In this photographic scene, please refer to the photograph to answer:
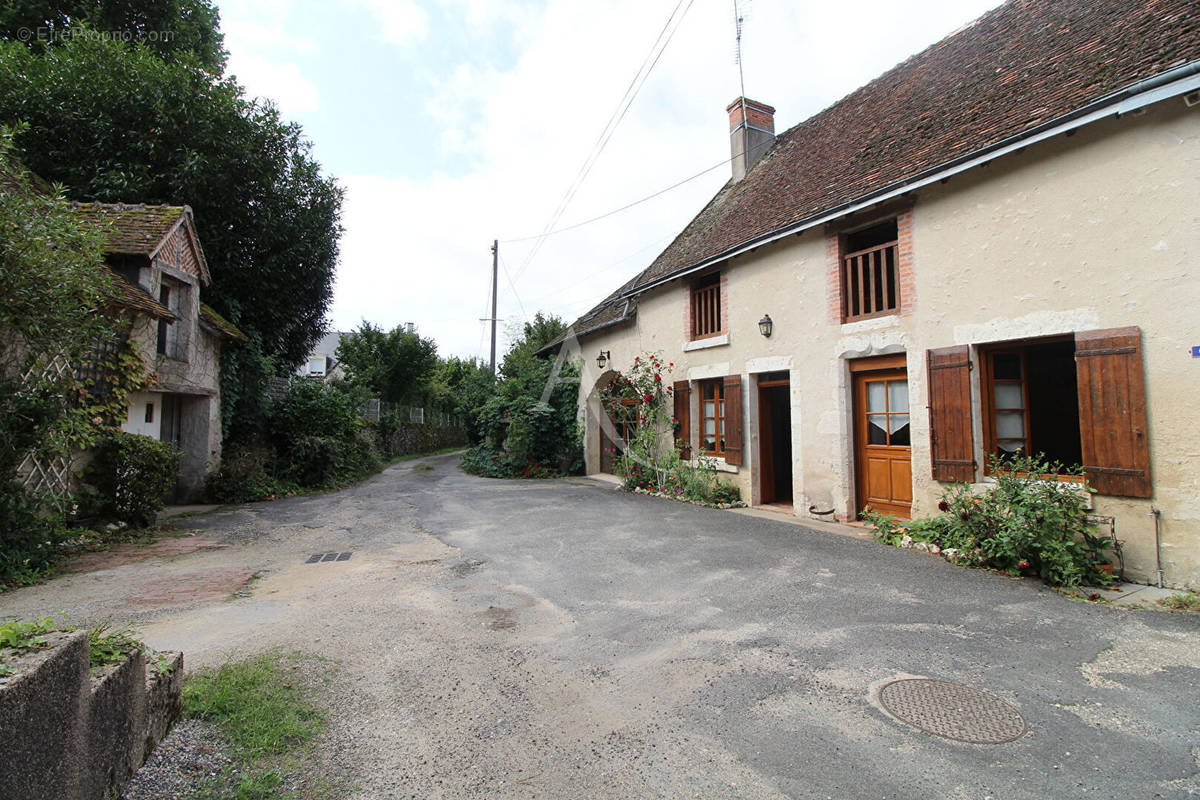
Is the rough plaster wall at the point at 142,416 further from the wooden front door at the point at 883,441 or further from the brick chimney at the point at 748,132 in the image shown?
the brick chimney at the point at 748,132

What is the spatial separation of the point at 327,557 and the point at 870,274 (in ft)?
25.9

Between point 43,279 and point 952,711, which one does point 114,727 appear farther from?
point 43,279

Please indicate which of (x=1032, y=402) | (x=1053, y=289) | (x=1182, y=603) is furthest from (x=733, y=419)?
(x=1182, y=603)

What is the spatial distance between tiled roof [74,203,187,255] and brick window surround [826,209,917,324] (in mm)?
→ 10697

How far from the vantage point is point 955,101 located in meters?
7.55

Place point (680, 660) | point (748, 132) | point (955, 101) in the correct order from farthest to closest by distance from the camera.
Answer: point (748, 132), point (955, 101), point (680, 660)

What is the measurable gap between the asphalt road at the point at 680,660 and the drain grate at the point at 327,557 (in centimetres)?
12

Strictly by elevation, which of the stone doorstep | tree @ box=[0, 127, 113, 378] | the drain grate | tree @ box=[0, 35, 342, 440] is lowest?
the drain grate

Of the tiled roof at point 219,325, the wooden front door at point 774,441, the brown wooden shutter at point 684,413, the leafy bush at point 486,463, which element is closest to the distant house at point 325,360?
the leafy bush at point 486,463

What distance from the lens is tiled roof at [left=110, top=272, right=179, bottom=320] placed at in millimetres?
8078

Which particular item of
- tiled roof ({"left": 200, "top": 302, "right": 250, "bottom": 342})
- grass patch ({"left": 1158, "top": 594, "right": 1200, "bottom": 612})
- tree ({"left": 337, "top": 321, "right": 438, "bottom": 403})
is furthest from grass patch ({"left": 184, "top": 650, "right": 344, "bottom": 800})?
tree ({"left": 337, "top": 321, "right": 438, "bottom": 403})

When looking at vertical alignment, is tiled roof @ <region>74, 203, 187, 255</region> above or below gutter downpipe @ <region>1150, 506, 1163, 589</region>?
above

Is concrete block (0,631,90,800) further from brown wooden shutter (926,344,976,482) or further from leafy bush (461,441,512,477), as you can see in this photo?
leafy bush (461,441,512,477)

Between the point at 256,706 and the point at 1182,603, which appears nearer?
the point at 256,706
